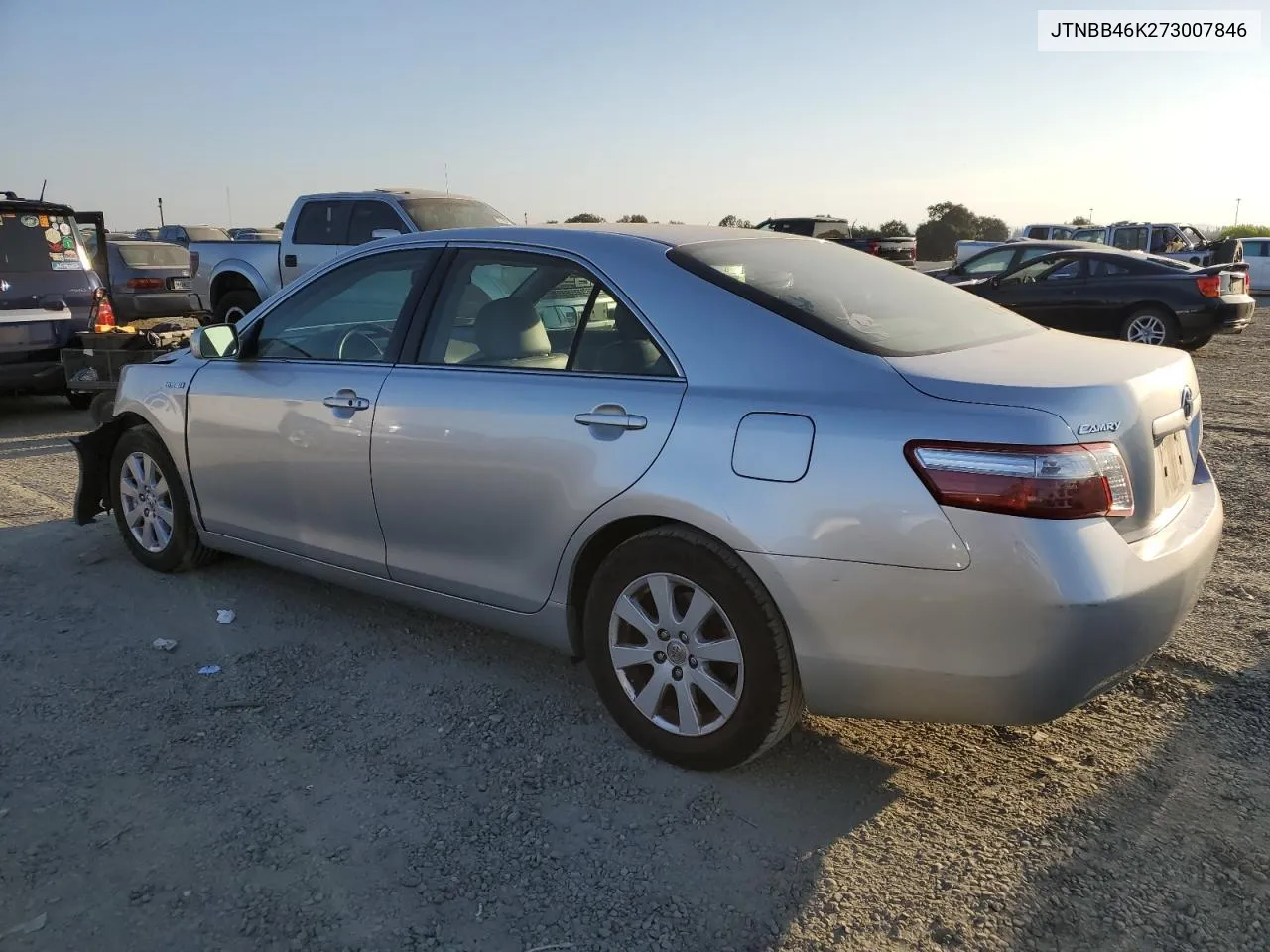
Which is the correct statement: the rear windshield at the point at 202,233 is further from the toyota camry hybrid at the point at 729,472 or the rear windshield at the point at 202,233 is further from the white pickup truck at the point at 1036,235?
the toyota camry hybrid at the point at 729,472

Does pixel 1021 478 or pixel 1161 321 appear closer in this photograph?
pixel 1021 478

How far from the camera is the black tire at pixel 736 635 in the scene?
9.10 feet


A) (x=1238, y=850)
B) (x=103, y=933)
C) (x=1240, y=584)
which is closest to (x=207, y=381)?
(x=103, y=933)

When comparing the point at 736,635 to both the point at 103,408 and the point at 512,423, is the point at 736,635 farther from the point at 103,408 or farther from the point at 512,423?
the point at 103,408

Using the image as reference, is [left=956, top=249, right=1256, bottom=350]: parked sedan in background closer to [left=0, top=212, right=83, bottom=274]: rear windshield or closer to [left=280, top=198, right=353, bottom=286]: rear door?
[left=280, top=198, right=353, bottom=286]: rear door

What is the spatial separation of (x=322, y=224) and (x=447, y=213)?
62.9 inches

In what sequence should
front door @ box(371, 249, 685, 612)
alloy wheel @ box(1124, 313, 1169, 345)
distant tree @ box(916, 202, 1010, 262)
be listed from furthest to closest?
distant tree @ box(916, 202, 1010, 262), alloy wheel @ box(1124, 313, 1169, 345), front door @ box(371, 249, 685, 612)

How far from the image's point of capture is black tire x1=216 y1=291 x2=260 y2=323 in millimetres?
12717

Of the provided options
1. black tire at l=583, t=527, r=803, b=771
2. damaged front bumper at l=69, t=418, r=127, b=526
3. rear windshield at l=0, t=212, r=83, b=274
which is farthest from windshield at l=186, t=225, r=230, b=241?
black tire at l=583, t=527, r=803, b=771

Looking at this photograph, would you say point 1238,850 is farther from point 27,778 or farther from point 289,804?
point 27,778

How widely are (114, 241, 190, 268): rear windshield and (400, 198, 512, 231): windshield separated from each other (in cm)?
646

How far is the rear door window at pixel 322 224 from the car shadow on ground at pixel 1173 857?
994 cm

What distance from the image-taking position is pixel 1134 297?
41.5ft

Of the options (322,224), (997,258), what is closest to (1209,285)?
(997,258)
